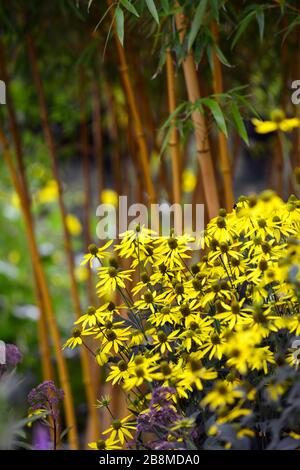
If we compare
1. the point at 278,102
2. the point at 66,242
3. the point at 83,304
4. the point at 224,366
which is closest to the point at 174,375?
the point at 224,366

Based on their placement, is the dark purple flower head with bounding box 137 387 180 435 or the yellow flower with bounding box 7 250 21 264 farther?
the yellow flower with bounding box 7 250 21 264

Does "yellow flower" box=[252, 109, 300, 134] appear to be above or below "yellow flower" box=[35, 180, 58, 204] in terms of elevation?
above

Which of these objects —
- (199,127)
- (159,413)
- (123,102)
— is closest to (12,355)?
(159,413)

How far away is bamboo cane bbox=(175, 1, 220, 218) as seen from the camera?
156 cm

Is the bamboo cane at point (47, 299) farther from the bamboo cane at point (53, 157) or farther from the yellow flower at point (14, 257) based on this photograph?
the yellow flower at point (14, 257)

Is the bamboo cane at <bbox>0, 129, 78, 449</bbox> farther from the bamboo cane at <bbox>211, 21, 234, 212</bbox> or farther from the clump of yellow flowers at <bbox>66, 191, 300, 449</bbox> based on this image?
the clump of yellow flowers at <bbox>66, 191, 300, 449</bbox>

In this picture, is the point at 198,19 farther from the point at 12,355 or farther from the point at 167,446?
the point at 167,446

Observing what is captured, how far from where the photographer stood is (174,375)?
39.4 inches

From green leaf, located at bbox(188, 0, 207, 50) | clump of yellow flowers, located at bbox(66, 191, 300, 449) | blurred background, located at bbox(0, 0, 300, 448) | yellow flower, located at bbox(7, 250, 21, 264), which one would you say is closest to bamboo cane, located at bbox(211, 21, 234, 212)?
blurred background, located at bbox(0, 0, 300, 448)

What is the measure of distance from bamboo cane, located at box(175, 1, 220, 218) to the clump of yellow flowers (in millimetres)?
389

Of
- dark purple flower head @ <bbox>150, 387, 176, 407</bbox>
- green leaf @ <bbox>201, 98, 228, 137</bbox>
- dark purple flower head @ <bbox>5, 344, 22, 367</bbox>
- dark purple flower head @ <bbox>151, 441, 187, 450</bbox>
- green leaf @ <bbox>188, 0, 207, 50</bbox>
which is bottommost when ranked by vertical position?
dark purple flower head @ <bbox>151, 441, 187, 450</bbox>

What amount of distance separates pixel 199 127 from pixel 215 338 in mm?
663
